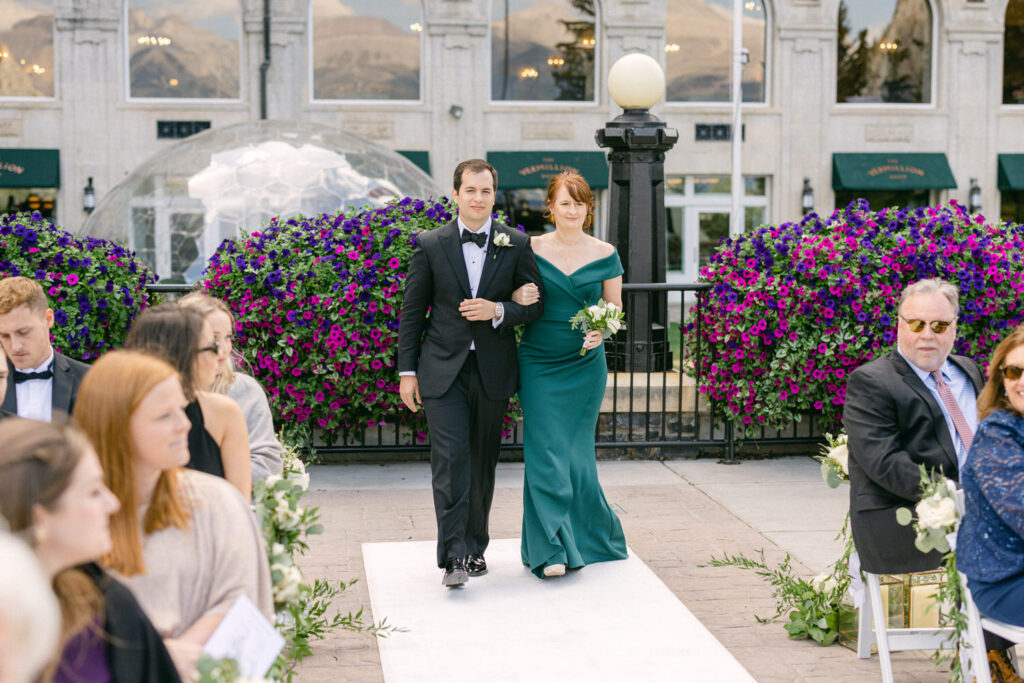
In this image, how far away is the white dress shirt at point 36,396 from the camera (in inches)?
195

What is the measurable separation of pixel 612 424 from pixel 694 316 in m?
1.09

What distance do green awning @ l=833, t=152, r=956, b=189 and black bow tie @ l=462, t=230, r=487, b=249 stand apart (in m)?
23.5

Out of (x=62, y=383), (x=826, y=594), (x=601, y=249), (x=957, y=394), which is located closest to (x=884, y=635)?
(x=826, y=594)

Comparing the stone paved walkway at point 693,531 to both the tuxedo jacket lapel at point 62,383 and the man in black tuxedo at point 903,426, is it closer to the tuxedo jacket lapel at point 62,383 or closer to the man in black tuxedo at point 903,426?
the man in black tuxedo at point 903,426

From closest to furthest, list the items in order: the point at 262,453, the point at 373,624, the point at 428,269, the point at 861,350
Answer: the point at 262,453 → the point at 373,624 → the point at 428,269 → the point at 861,350

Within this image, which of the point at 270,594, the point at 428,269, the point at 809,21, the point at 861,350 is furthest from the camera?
the point at 809,21

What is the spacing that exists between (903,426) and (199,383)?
2667 mm

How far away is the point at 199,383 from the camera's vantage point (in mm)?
3477

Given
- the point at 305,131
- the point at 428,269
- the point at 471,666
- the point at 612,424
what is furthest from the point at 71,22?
the point at 471,666

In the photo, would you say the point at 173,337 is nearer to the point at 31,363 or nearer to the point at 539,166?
the point at 31,363

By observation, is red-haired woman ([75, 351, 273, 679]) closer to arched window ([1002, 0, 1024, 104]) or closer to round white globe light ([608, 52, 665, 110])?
round white globe light ([608, 52, 665, 110])

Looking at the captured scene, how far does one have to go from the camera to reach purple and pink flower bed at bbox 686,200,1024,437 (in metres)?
8.53

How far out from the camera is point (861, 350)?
28.0ft

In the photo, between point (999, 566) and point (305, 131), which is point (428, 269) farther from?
point (305, 131)
